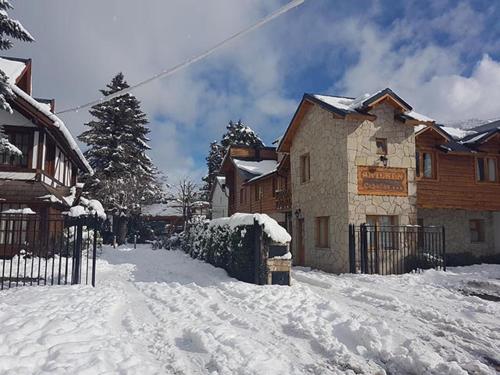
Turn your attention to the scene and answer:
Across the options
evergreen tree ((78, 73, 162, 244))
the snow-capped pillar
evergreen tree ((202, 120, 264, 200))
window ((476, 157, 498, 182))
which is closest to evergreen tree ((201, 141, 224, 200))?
evergreen tree ((202, 120, 264, 200))

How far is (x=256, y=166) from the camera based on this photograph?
29953mm

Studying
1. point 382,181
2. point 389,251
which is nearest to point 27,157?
point 382,181

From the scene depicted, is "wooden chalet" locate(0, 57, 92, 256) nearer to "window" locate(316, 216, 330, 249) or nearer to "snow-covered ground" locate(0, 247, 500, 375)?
"snow-covered ground" locate(0, 247, 500, 375)

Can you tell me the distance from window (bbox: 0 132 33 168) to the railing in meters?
12.7

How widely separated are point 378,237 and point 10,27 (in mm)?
13732

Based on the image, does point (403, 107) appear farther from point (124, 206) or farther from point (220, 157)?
point (220, 157)

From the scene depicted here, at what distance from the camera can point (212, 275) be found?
40.9ft

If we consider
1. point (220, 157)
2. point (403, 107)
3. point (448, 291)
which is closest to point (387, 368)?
point (448, 291)

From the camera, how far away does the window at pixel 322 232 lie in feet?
51.8

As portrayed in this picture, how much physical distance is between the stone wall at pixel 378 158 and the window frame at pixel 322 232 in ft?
5.93

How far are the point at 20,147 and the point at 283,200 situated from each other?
1323 cm

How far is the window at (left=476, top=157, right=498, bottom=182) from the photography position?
18.0m

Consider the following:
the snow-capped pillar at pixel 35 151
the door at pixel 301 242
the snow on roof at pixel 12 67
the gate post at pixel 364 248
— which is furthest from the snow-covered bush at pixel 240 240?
the snow on roof at pixel 12 67

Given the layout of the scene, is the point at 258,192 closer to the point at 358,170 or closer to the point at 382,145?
the point at 382,145
